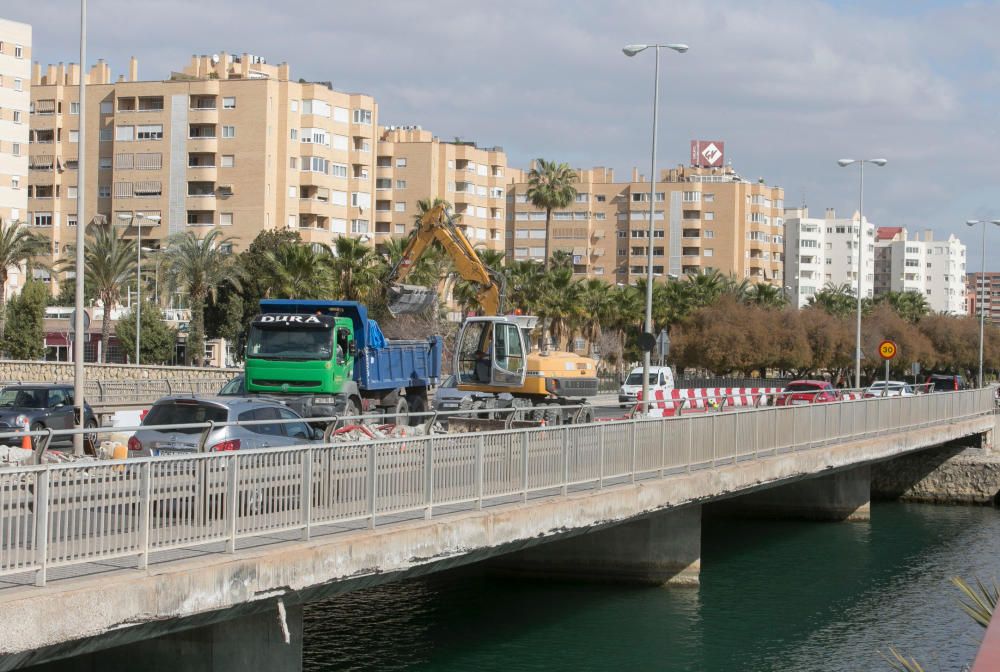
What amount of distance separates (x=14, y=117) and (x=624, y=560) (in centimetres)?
7473

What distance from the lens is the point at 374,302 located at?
66.4 m

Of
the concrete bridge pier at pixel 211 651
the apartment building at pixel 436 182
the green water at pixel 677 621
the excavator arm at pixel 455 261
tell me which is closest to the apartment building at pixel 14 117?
the apartment building at pixel 436 182

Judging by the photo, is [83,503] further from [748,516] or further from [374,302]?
[374,302]

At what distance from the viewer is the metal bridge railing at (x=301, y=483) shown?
10250mm

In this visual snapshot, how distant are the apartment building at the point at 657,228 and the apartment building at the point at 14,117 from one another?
58.9 metres

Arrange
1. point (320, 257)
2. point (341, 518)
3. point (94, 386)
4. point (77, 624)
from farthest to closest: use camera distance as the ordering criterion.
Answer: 1. point (320, 257)
2. point (94, 386)
3. point (341, 518)
4. point (77, 624)

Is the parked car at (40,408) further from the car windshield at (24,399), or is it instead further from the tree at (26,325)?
the tree at (26,325)

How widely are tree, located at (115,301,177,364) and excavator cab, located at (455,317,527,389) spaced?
48297mm

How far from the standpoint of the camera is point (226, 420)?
690 inches

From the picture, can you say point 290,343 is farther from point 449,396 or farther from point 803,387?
point 803,387

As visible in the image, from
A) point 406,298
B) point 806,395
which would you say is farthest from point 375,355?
point 806,395

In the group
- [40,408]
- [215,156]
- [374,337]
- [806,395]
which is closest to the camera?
[40,408]

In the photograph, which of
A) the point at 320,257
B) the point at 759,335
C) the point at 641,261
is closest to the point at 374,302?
the point at 320,257

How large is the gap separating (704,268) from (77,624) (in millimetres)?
129245
